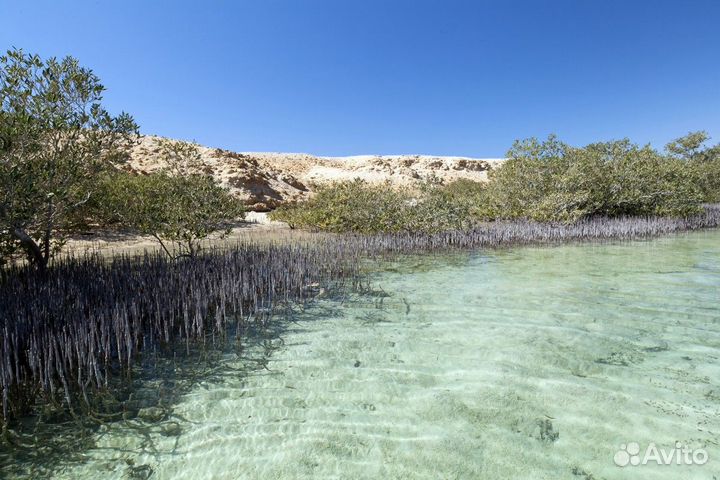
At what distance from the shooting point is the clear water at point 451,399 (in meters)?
2.50

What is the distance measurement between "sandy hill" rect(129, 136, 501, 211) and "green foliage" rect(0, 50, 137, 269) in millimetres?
1426

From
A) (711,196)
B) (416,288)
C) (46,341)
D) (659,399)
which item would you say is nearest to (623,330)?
(659,399)

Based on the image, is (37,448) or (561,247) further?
(561,247)

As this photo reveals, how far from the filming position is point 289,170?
129ft

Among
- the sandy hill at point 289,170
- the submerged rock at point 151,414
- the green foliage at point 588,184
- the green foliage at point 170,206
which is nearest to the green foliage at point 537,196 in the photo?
the green foliage at point 588,184

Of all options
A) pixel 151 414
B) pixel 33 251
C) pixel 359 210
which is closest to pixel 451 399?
pixel 151 414

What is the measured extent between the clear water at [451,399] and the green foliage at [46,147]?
3415 mm

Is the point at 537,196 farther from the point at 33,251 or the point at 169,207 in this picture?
the point at 33,251

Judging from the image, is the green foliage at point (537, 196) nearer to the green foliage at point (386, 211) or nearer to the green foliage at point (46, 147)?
the green foliage at point (386, 211)

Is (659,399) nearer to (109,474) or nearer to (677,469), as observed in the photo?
(677,469)

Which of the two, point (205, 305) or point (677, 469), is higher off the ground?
point (205, 305)

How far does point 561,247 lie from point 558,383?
10.4m

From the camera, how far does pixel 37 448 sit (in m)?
2.57

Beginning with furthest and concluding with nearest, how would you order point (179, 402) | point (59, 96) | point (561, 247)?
point (561, 247)
point (59, 96)
point (179, 402)
